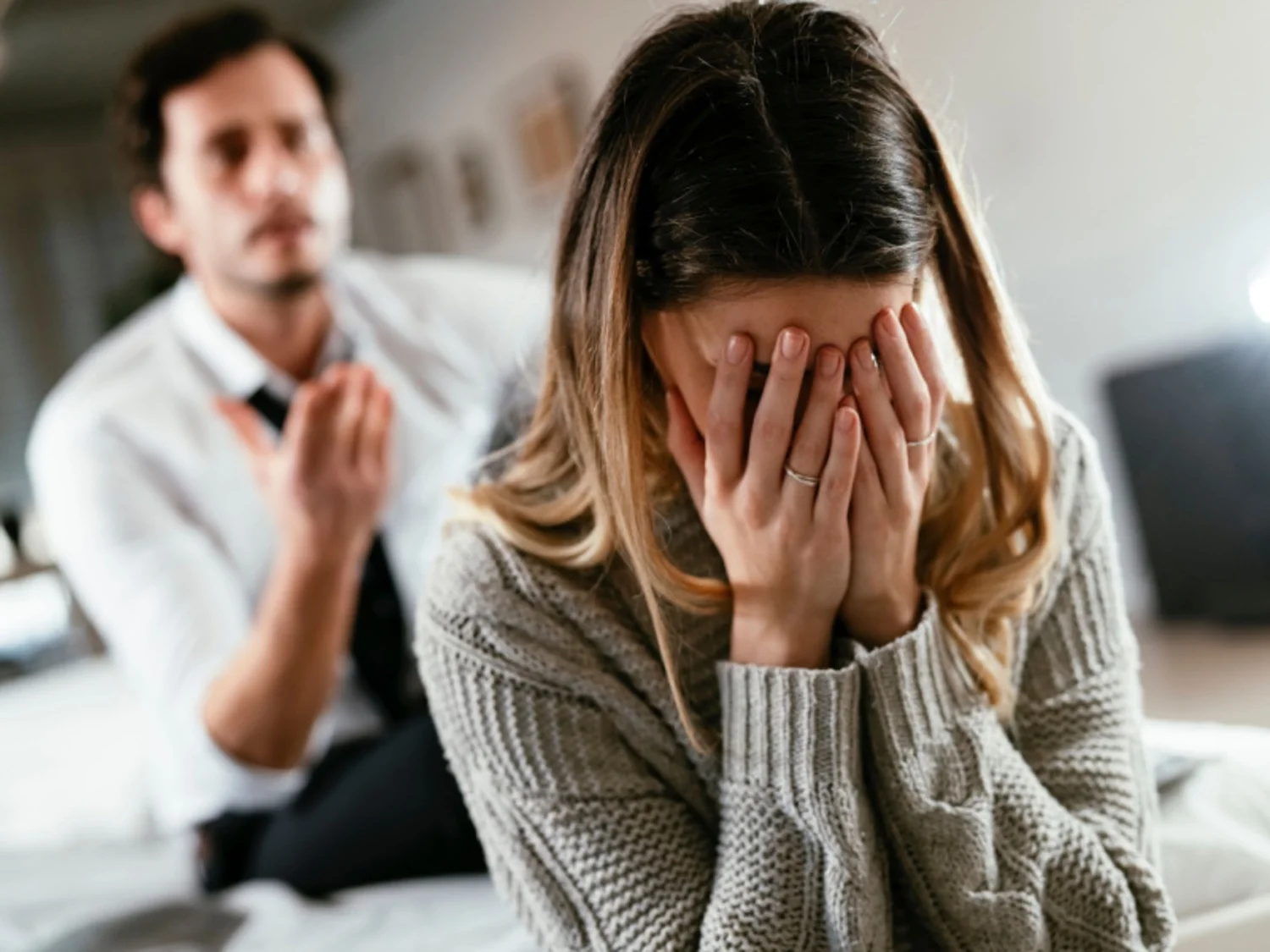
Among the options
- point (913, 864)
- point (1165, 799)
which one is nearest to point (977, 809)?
point (913, 864)

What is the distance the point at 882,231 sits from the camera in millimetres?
715

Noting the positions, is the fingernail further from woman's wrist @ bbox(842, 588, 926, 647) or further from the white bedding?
the white bedding

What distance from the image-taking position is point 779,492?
2.49 feet

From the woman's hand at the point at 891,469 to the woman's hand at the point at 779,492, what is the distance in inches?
0.6

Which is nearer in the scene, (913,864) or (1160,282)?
(913,864)

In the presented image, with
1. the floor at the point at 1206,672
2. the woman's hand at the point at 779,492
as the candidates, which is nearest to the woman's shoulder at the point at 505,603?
the woman's hand at the point at 779,492

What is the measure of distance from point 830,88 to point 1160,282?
1.88 m

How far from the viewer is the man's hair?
5.40ft

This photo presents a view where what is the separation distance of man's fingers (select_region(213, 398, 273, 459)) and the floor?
1156 millimetres

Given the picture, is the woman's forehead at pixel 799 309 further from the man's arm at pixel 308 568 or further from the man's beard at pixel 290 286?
the man's beard at pixel 290 286

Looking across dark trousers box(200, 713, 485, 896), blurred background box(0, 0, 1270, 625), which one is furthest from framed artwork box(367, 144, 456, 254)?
dark trousers box(200, 713, 485, 896)

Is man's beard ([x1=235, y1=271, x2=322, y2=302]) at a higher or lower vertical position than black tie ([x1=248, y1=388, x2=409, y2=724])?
higher

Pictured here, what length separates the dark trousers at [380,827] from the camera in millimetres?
1187

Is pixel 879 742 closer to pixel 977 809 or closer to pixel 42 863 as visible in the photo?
pixel 977 809
